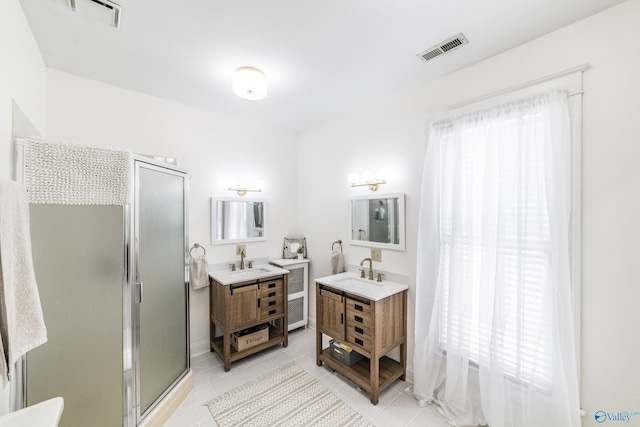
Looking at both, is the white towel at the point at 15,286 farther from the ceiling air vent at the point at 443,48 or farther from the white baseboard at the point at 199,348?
the ceiling air vent at the point at 443,48

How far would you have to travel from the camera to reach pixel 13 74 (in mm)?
1295

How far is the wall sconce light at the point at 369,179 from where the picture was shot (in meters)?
2.44

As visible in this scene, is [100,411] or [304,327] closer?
[100,411]

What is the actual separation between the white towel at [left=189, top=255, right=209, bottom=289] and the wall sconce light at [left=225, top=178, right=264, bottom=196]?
0.86 metres

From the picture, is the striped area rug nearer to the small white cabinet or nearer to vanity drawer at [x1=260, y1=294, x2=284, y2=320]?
vanity drawer at [x1=260, y1=294, x2=284, y2=320]

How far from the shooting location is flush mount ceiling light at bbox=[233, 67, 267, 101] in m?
1.85

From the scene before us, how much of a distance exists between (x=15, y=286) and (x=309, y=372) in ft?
7.18

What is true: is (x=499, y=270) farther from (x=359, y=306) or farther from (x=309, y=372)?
(x=309, y=372)

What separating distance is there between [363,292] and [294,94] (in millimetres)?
1935

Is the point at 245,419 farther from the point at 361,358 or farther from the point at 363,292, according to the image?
the point at 363,292

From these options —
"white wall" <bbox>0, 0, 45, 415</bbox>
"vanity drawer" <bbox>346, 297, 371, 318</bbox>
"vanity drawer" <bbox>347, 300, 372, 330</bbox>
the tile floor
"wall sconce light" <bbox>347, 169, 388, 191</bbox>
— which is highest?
"white wall" <bbox>0, 0, 45, 415</bbox>

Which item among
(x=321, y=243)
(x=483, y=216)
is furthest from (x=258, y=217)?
(x=483, y=216)

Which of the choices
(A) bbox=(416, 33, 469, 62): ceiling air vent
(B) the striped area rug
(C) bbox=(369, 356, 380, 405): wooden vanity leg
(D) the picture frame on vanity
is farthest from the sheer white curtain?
(D) the picture frame on vanity

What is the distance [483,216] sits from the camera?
5.72 ft
